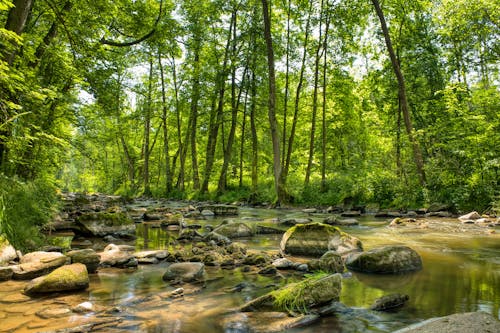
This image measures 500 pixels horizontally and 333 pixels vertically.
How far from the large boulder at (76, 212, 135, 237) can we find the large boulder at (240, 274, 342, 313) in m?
6.85

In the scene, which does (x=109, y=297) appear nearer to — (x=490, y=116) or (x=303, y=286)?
(x=303, y=286)

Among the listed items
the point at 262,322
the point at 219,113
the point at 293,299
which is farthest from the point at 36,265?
the point at 219,113

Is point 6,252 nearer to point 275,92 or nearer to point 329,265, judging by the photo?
Result: point 329,265

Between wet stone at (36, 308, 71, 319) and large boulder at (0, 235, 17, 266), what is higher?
large boulder at (0, 235, 17, 266)

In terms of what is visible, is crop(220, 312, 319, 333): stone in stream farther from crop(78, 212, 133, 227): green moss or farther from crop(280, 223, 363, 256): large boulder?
crop(78, 212, 133, 227): green moss

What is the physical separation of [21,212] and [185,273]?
14.4ft

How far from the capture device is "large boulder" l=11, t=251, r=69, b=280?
542 cm

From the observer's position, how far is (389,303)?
4207mm

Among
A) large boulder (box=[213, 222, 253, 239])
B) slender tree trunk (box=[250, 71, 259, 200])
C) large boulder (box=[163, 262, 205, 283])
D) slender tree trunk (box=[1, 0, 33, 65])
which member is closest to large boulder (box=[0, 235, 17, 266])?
large boulder (box=[163, 262, 205, 283])

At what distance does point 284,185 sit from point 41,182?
13.6 metres

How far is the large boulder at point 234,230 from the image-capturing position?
391 inches

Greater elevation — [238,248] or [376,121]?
[376,121]

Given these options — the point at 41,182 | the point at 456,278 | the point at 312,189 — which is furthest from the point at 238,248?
the point at 312,189

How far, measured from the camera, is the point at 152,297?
4.70 metres
